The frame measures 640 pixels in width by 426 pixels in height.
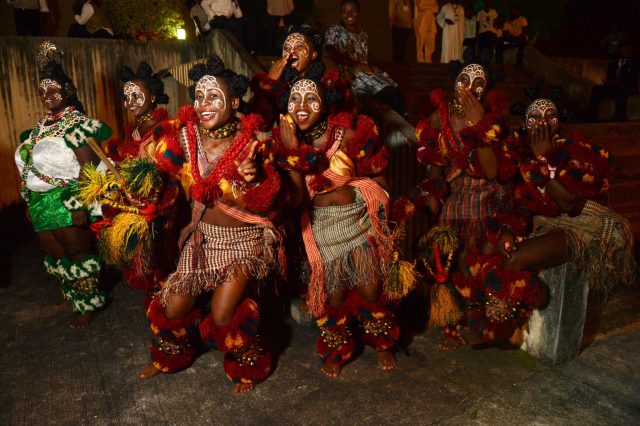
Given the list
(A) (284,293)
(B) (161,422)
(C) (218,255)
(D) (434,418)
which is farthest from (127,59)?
(D) (434,418)

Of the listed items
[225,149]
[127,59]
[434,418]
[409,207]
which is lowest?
[434,418]

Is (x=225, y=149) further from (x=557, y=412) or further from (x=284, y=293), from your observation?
(x=557, y=412)

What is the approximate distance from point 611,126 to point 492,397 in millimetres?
5072

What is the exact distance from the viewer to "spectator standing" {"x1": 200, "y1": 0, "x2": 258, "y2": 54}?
8219mm

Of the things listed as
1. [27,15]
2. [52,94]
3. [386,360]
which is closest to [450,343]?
[386,360]

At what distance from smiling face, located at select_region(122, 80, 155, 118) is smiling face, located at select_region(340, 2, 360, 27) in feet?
7.78

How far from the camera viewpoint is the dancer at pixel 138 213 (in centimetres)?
303

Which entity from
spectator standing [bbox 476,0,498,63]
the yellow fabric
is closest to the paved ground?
the yellow fabric

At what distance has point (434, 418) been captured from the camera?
3.03m

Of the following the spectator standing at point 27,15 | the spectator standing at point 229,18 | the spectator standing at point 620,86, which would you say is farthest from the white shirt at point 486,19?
the spectator standing at point 27,15

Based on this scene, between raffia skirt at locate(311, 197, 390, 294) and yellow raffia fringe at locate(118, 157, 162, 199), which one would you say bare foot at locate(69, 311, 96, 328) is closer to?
yellow raffia fringe at locate(118, 157, 162, 199)

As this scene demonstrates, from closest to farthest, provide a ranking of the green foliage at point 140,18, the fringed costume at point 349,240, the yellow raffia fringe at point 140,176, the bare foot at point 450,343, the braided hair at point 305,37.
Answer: the yellow raffia fringe at point 140,176
the fringed costume at point 349,240
the braided hair at point 305,37
the bare foot at point 450,343
the green foliage at point 140,18

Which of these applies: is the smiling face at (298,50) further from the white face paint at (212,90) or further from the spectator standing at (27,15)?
the spectator standing at (27,15)

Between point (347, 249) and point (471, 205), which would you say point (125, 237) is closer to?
point (347, 249)
